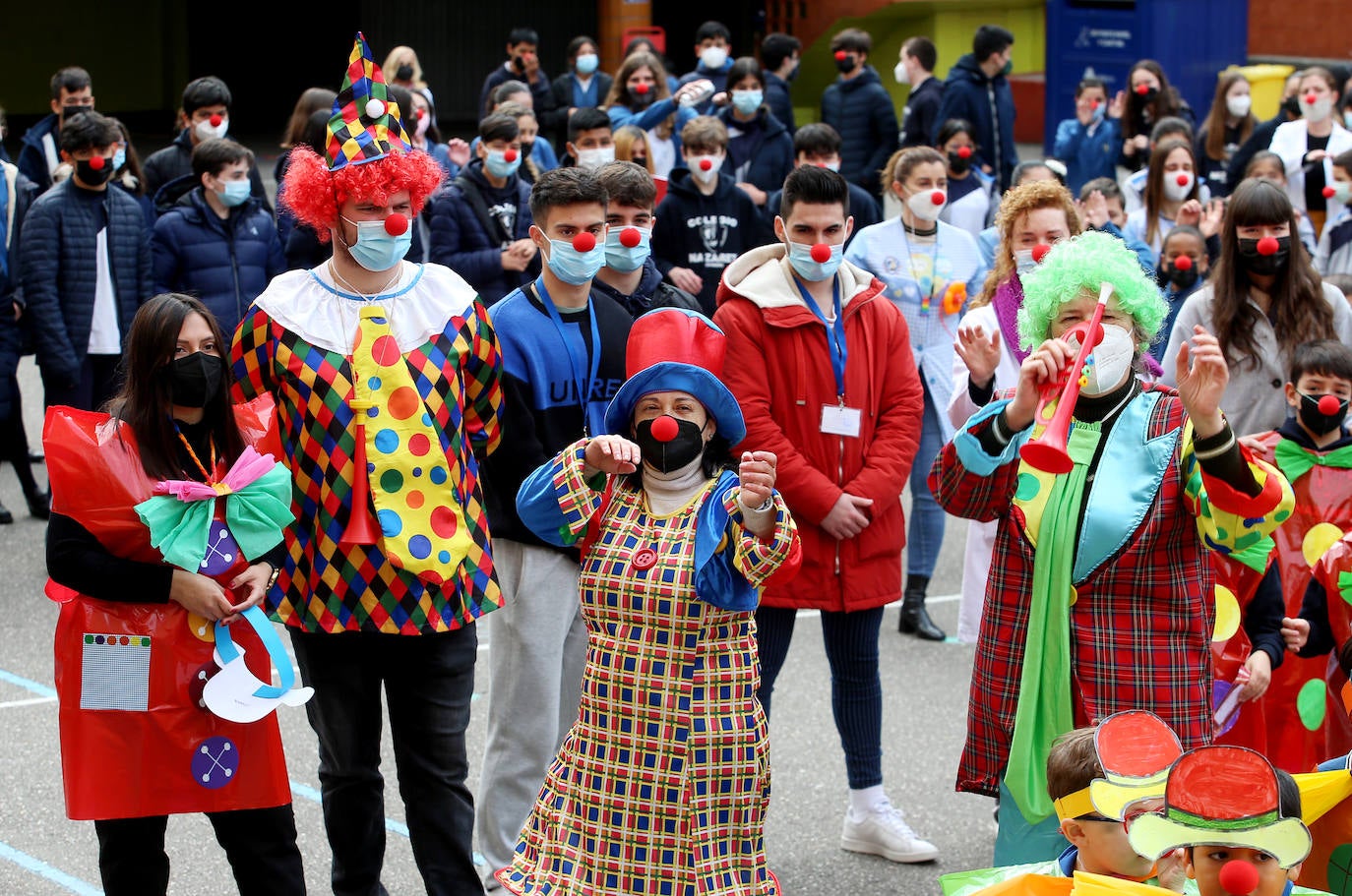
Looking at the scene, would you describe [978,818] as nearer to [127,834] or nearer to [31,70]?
[127,834]

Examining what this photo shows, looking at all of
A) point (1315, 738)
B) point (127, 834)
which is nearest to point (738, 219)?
point (1315, 738)

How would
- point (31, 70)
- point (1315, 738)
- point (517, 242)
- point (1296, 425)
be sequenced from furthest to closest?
point (31, 70) < point (517, 242) < point (1296, 425) < point (1315, 738)

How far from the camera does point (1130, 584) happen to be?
4199 millimetres

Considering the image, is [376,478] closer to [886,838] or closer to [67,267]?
[886,838]

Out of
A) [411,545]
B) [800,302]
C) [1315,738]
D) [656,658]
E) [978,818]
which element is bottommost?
[978,818]

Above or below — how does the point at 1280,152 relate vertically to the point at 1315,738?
above

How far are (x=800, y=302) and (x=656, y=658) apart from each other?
147cm

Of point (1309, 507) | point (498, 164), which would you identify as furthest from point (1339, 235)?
point (498, 164)

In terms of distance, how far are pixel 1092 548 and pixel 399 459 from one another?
1.70m

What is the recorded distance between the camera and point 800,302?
5.20 meters

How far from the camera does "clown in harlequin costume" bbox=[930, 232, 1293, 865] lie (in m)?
4.14

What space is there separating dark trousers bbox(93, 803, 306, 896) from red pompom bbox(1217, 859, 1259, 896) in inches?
90.8

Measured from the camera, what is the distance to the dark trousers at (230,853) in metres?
4.08

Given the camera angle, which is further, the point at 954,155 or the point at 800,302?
the point at 954,155
